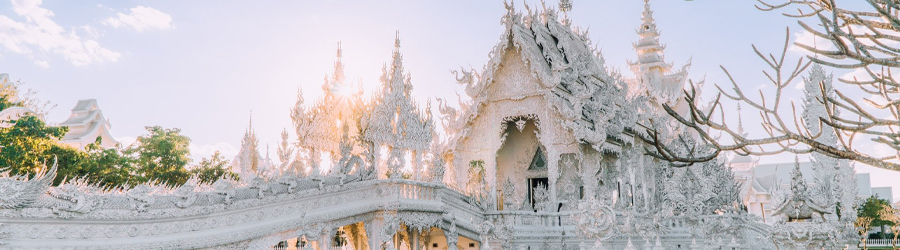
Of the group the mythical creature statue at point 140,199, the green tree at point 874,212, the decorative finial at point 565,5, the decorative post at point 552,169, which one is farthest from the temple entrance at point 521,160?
the green tree at point 874,212

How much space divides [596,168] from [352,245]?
25.8 feet

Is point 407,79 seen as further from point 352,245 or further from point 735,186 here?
point 735,186

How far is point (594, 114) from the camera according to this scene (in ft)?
62.3

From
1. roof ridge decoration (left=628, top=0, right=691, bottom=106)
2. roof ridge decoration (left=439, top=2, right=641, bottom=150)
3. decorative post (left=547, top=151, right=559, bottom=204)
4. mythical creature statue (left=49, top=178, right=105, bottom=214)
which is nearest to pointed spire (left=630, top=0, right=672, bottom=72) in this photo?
roof ridge decoration (left=628, top=0, right=691, bottom=106)

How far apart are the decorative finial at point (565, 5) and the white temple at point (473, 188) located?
0.04 metres

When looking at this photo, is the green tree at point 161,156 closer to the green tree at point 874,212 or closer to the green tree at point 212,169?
the green tree at point 212,169

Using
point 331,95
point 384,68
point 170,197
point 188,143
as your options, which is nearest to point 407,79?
point 384,68

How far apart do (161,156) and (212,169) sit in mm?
3491

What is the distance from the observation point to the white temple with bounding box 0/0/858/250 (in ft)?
31.6

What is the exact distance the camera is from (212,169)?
2783 centimetres

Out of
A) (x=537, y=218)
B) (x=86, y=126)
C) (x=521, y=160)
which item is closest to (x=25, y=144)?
(x=537, y=218)

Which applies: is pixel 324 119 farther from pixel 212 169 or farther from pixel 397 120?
pixel 212 169

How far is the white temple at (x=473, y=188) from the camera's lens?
963 centimetres

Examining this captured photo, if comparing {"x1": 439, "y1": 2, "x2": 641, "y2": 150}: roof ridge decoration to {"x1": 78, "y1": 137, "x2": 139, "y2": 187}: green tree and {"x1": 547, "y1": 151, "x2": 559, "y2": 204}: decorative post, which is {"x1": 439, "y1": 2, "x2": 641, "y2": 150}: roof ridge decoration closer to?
{"x1": 547, "y1": 151, "x2": 559, "y2": 204}: decorative post
